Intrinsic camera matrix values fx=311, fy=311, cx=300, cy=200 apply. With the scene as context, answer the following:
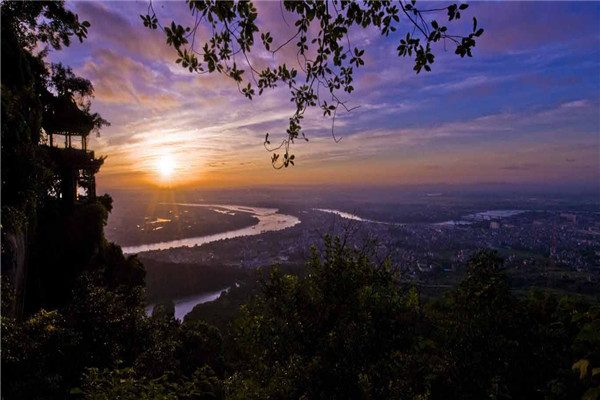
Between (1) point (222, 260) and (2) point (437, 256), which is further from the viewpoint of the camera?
(1) point (222, 260)

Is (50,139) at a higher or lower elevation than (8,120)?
higher

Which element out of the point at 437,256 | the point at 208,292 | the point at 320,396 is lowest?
the point at 208,292

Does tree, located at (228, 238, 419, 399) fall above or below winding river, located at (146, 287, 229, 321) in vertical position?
above

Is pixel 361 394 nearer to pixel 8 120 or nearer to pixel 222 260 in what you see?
pixel 8 120

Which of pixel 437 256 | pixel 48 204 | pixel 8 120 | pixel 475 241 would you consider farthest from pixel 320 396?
pixel 475 241

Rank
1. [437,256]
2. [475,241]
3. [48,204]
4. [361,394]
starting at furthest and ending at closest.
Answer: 1. [475,241]
2. [437,256]
3. [48,204]
4. [361,394]

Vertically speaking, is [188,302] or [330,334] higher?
[330,334]

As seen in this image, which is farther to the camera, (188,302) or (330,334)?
(188,302)

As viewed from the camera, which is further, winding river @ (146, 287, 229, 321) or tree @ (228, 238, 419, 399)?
winding river @ (146, 287, 229, 321)

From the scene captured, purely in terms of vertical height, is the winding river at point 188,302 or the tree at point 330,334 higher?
the tree at point 330,334

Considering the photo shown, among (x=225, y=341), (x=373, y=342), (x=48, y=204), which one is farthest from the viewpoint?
(x=225, y=341)

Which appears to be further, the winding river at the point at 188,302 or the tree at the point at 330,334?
the winding river at the point at 188,302
